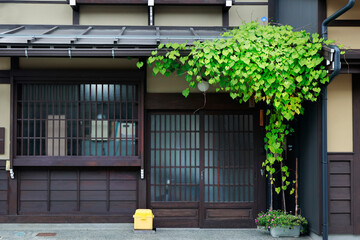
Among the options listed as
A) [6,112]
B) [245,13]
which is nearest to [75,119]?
[6,112]

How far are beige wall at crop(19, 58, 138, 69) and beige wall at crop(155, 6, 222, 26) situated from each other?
132 centimetres

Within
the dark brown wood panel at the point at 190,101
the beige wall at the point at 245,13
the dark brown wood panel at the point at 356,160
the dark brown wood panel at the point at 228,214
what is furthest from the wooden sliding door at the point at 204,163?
the beige wall at the point at 245,13

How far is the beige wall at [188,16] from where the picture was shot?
9531 millimetres

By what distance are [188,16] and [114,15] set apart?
167 cm

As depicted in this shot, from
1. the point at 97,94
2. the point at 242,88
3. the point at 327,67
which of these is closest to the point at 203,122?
the point at 242,88

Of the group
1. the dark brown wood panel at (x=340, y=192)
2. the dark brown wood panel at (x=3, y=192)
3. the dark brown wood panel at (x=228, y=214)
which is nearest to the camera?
the dark brown wood panel at (x=340, y=192)

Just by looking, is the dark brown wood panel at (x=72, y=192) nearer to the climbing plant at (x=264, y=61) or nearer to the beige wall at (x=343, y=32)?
the climbing plant at (x=264, y=61)

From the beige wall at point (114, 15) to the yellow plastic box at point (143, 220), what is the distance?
13.7 feet

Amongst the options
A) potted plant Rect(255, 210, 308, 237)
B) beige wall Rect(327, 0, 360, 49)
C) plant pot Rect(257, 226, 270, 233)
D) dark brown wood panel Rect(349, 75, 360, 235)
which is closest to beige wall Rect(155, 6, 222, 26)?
beige wall Rect(327, 0, 360, 49)

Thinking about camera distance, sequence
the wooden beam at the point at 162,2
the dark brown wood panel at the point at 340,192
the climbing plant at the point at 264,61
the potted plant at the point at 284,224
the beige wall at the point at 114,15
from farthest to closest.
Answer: the beige wall at the point at 114,15, the wooden beam at the point at 162,2, the potted plant at the point at 284,224, the dark brown wood panel at the point at 340,192, the climbing plant at the point at 264,61

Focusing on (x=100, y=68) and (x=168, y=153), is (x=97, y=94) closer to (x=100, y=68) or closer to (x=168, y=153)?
(x=100, y=68)

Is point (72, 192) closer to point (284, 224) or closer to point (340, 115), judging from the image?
point (284, 224)

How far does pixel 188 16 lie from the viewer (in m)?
9.59

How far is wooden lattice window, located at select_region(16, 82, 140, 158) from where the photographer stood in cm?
899
